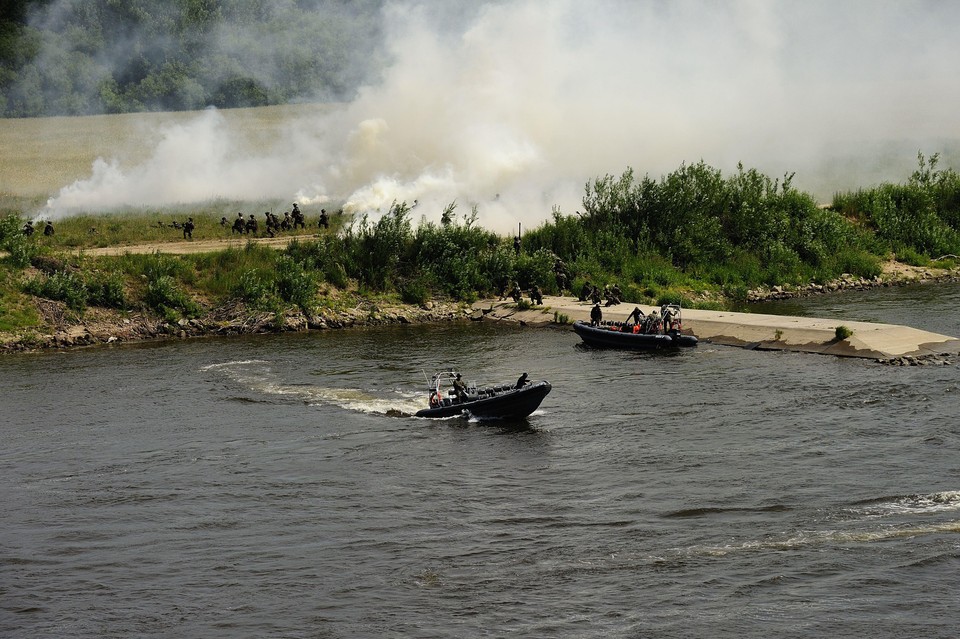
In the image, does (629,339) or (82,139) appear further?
(82,139)

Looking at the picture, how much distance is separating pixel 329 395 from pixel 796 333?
26.4 metres

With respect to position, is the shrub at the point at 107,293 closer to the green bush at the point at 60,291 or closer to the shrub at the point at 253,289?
the green bush at the point at 60,291

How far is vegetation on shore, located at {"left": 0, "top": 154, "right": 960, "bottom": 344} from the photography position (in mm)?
81188

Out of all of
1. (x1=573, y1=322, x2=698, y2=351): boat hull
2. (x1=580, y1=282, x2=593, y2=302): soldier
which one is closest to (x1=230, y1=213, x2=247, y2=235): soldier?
(x1=580, y1=282, x2=593, y2=302): soldier

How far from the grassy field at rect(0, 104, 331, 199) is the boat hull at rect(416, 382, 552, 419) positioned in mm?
74546

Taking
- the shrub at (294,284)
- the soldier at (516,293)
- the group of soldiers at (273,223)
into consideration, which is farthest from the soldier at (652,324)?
the group of soldiers at (273,223)

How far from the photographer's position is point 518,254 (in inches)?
3659

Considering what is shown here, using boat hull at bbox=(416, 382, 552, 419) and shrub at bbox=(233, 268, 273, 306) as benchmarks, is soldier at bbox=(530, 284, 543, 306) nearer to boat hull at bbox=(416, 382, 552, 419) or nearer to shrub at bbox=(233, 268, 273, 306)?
shrub at bbox=(233, 268, 273, 306)

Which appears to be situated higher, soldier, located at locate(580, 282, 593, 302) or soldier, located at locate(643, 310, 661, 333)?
soldier, located at locate(580, 282, 593, 302)

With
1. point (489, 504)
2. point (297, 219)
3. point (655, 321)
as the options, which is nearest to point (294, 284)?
point (297, 219)

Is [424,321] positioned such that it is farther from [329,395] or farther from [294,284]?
[329,395]

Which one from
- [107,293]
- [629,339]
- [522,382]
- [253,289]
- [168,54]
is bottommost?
[522,382]

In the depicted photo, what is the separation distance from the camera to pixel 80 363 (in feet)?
225

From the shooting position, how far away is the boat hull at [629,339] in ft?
227
